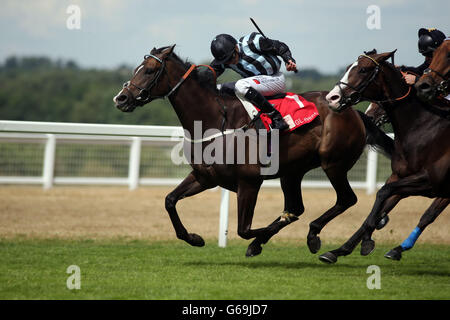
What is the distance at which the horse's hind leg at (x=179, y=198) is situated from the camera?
630 cm

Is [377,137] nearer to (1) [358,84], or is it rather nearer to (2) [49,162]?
(1) [358,84]

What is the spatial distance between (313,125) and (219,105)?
2.95ft

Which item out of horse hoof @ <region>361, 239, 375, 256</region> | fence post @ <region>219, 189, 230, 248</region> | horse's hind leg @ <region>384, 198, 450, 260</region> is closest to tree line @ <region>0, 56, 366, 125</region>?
fence post @ <region>219, 189, 230, 248</region>

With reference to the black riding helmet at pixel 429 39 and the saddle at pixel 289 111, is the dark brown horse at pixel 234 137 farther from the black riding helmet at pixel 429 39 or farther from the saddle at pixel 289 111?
the black riding helmet at pixel 429 39

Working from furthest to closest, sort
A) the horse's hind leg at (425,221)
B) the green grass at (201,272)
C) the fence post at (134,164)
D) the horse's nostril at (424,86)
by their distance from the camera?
the fence post at (134,164) < the horse's hind leg at (425,221) < the horse's nostril at (424,86) < the green grass at (201,272)

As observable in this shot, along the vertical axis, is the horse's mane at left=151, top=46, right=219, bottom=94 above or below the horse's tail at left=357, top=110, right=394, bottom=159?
above

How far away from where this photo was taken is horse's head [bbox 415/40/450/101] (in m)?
5.44

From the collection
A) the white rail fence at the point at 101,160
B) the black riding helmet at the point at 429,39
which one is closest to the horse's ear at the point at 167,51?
the black riding helmet at the point at 429,39

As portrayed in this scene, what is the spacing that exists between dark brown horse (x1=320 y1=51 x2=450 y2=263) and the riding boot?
0.50 meters

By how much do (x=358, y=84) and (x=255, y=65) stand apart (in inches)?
40.9

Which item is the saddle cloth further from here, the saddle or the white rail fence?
the white rail fence

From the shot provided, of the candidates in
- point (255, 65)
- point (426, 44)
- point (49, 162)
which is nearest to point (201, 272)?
point (255, 65)

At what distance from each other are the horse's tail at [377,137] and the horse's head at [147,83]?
1.99m
